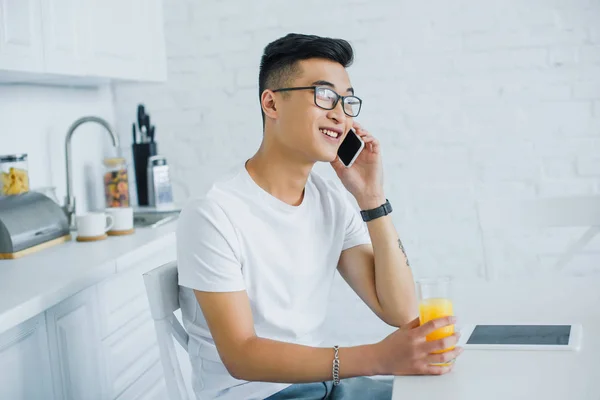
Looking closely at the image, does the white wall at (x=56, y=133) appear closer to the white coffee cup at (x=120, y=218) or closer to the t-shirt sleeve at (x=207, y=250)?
the white coffee cup at (x=120, y=218)

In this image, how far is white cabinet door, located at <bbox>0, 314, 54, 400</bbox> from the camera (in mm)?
1653

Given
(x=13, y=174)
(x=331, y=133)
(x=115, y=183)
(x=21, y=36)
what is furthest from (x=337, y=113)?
(x=115, y=183)

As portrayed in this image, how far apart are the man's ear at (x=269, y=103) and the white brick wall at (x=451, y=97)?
1400mm

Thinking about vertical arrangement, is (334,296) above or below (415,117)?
below

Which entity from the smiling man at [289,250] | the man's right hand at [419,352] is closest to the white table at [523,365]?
the man's right hand at [419,352]

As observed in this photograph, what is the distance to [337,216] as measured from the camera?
1.73 m

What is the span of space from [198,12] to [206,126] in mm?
449

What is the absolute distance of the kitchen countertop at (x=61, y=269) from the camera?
5.48 ft

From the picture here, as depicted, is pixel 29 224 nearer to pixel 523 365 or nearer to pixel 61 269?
pixel 61 269

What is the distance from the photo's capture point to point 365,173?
1812 mm

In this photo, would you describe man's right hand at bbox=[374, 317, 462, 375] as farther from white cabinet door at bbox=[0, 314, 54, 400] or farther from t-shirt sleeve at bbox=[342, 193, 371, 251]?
white cabinet door at bbox=[0, 314, 54, 400]

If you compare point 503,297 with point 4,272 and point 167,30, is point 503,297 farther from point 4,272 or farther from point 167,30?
point 167,30

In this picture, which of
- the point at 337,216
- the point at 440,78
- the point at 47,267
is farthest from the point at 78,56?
the point at 440,78

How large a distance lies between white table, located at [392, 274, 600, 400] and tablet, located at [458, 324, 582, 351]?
0.05 feet
